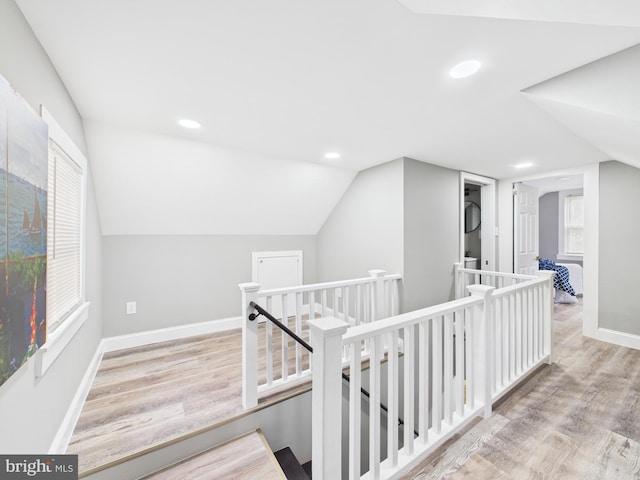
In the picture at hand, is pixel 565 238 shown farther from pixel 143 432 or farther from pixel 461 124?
pixel 143 432

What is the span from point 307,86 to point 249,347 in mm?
1834

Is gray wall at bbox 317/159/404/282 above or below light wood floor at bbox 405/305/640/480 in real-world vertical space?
above

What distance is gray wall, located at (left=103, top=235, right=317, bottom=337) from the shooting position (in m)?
2.98

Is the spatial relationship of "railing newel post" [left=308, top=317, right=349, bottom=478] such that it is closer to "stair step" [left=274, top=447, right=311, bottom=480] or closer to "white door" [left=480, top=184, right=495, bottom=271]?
"stair step" [left=274, top=447, right=311, bottom=480]

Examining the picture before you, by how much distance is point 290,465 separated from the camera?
1.94 metres

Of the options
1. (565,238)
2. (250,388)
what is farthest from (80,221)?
(565,238)

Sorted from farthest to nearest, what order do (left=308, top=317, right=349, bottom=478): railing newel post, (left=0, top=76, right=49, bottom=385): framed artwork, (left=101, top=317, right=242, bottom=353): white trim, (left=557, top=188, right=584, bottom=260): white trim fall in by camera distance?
(left=557, top=188, right=584, bottom=260): white trim < (left=101, top=317, right=242, bottom=353): white trim < (left=308, top=317, right=349, bottom=478): railing newel post < (left=0, top=76, right=49, bottom=385): framed artwork

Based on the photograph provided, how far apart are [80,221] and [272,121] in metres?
1.67

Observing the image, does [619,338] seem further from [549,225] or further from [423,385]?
[549,225]

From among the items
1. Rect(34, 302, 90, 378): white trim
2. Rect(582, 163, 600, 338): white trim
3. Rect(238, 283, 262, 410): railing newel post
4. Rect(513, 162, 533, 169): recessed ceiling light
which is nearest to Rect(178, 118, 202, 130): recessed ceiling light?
Rect(238, 283, 262, 410): railing newel post

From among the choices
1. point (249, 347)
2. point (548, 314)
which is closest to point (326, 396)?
point (249, 347)

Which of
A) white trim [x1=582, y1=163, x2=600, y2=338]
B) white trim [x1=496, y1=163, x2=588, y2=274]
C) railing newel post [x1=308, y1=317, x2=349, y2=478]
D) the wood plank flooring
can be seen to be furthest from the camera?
white trim [x1=496, y1=163, x2=588, y2=274]

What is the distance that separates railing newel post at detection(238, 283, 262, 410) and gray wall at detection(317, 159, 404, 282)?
1.87m

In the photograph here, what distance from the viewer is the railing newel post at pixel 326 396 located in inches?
43.8
